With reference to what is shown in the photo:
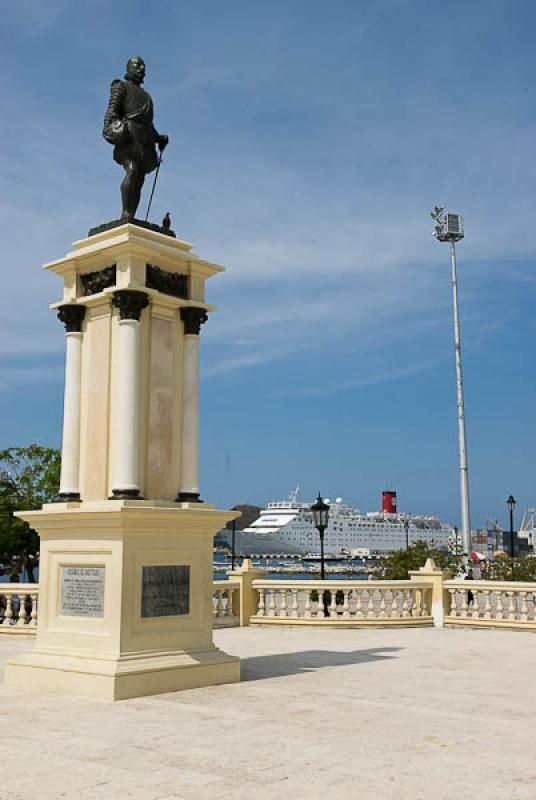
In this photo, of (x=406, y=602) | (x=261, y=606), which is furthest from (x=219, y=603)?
(x=406, y=602)

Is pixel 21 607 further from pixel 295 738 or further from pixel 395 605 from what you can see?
pixel 295 738

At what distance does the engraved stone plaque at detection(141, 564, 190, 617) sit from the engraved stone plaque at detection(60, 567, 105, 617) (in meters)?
0.55

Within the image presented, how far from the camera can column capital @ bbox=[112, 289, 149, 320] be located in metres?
11.4

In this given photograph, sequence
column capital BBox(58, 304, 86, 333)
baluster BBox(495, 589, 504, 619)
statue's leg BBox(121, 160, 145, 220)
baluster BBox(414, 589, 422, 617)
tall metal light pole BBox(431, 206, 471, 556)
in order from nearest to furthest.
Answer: column capital BBox(58, 304, 86, 333)
statue's leg BBox(121, 160, 145, 220)
baluster BBox(495, 589, 504, 619)
baluster BBox(414, 589, 422, 617)
tall metal light pole BBox(431, 206, 471, 556)

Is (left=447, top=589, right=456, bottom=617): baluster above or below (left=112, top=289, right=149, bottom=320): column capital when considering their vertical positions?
below

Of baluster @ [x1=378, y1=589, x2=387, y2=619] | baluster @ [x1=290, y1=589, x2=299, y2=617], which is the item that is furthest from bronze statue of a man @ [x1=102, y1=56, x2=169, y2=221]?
baluster @ [x1=378, y1=589, x2=387, y2=619]

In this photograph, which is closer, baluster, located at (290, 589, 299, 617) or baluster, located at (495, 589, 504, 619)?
baluster, located at (495, 589, 504, 619)

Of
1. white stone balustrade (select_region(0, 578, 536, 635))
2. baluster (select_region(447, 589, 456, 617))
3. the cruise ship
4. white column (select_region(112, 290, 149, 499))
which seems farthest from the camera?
the cruise ship

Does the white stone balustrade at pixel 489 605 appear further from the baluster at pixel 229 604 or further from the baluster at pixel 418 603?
the baluster at pixel 229 604

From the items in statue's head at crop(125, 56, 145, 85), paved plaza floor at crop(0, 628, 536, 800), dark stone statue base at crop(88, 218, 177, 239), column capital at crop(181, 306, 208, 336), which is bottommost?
paved plaza floor at crop(0, 628, 536, 800)

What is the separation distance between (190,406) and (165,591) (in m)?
2.50

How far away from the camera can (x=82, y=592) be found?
11125 millimetres

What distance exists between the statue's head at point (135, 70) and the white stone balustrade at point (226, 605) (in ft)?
36.1

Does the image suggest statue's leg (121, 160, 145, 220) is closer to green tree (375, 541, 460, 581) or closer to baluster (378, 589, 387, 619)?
baluster (378, 589, 387, 619)
